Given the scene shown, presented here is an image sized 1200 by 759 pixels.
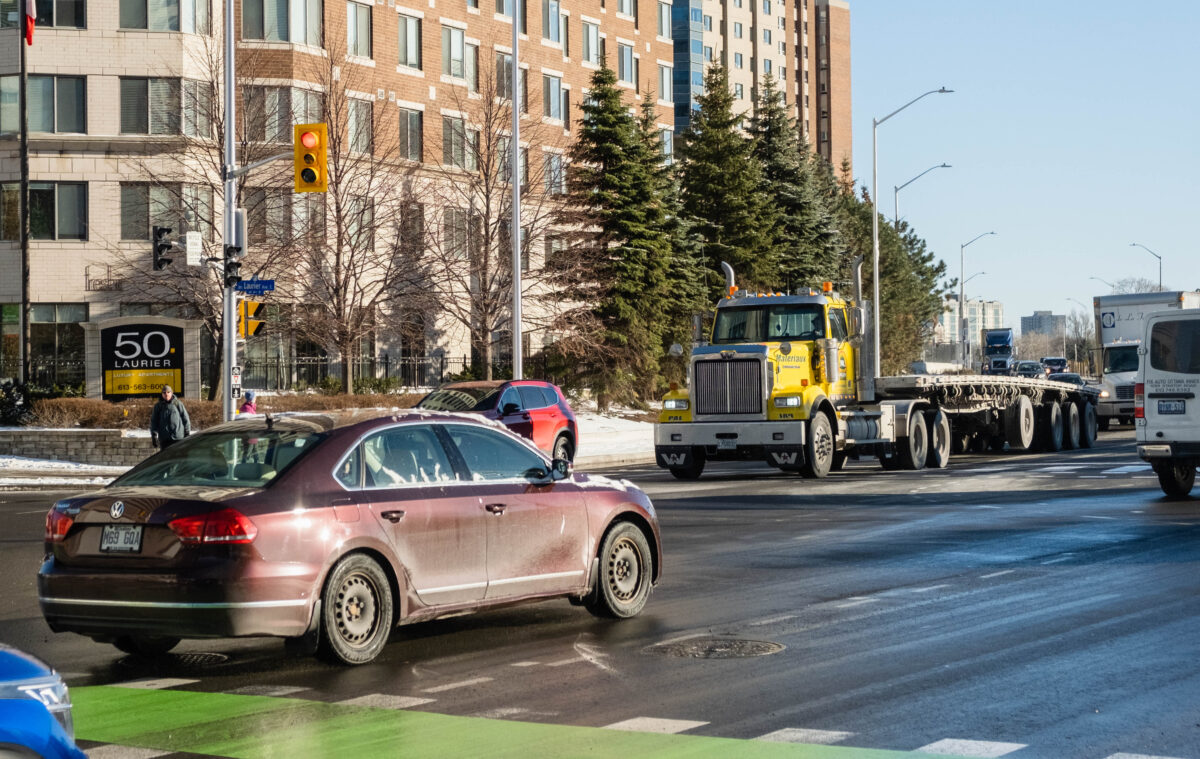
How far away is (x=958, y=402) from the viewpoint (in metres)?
31.5

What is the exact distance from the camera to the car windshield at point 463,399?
2873 centimetres

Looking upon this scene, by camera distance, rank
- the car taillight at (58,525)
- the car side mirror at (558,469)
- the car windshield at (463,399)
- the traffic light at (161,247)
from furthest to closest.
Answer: the traffic light at (161,247)
the car windshield at (463,399)
the car side mirror at (558,469)
the car taillight at (58,525)

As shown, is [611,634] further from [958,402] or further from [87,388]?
[87,388]

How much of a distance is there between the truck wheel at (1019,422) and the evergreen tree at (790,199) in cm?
3333

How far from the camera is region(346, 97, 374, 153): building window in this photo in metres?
49.6

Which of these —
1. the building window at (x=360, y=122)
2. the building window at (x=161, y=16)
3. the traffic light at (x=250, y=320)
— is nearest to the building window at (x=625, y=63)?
the building window at (x=360, y=122)

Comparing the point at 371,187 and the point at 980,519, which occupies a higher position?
the point at 371,187

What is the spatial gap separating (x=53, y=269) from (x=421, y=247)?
1132cm

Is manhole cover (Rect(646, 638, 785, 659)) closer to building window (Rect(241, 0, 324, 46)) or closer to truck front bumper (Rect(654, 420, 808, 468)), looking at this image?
truck front bumper (Rect(654, 420, 808, 468))

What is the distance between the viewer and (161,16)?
46.8 m

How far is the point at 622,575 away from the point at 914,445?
18410 mm

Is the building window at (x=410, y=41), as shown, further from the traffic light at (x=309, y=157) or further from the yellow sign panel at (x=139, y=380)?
the traffic light at (x=309, y=157)

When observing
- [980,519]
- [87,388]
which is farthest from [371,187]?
→ [980,519]

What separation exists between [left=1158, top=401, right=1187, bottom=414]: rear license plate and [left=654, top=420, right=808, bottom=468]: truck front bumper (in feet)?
21.6
